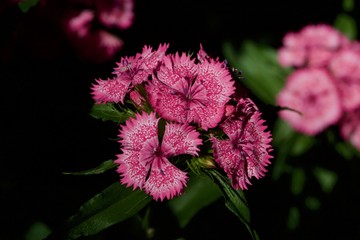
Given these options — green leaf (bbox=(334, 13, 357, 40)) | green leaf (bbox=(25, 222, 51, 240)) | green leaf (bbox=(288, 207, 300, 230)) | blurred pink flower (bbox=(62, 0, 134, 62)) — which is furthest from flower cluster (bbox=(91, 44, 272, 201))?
green leaf (bbox=(334, 13, 357, 40))

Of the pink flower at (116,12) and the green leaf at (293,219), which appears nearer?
the pink flower at (116,12)

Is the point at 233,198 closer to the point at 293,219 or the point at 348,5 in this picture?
the point at 293,219

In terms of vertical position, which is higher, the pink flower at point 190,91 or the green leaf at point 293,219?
the pink flower at point 190,91

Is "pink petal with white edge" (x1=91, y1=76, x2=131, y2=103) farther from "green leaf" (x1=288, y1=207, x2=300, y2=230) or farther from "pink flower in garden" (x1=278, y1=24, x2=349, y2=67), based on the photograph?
"pink flower in garden" (x1=278, y1=24, x2=349, y2=67)

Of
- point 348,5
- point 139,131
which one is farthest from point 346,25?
point 139,131

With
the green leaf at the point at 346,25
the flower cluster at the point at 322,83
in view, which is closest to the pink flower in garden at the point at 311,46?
the flower cluster at the point at 322,83

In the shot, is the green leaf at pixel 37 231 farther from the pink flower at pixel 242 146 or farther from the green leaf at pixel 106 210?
the pink flower at pixel 242 146
